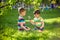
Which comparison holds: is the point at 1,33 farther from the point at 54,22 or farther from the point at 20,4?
the point at 54,22

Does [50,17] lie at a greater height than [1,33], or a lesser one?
greater

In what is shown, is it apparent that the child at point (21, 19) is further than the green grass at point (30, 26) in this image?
Yes

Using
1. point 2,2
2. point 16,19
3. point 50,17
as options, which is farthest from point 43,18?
point 2,2

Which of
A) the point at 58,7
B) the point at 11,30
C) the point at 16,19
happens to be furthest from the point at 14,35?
the point at 58,7

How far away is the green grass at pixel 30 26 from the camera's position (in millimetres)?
1979

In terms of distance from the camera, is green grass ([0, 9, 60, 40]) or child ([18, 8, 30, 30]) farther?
child ([18, 8, 30, 30])

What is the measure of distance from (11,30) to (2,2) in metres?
0.28

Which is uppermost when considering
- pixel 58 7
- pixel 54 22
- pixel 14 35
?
pixel 58 7

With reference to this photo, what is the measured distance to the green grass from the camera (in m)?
1.98

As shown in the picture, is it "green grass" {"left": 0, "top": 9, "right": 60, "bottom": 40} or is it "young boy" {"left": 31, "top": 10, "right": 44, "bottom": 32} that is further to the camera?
"young boy" {"left": 31, "top": 10, "right": 44, "bottom": 32}

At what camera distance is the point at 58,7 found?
2131 mm

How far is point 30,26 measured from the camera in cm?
211

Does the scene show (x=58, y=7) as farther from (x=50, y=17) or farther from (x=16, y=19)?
(x=16, y=19)

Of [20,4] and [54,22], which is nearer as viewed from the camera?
[20,4]
